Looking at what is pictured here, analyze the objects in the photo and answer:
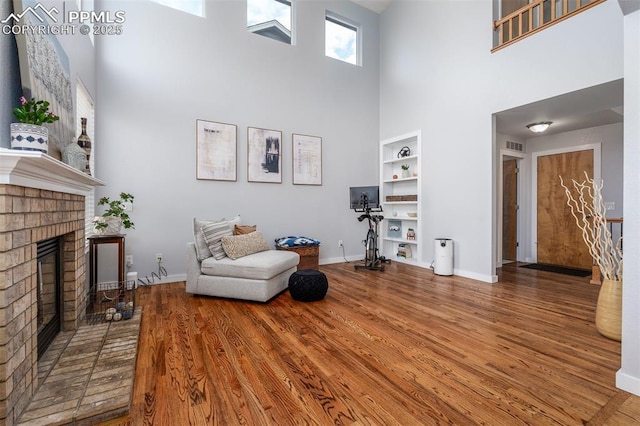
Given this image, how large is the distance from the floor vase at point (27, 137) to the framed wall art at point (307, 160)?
3.62m

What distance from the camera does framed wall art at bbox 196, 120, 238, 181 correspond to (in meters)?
4.22

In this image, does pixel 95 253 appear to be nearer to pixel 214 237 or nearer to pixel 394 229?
pixel 214 237

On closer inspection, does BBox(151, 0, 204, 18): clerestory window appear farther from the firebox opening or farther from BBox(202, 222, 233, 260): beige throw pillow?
the firebox opening

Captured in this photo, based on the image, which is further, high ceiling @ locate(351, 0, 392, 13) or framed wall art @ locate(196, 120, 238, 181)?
high ceiling @ locate(351, 0, 392, 13)

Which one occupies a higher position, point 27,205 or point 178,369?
point 27,205

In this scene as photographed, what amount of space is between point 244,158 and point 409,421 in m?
3.95

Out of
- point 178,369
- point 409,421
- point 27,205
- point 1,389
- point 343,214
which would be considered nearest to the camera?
point 1,389

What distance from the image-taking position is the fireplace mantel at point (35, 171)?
1263 millimetres

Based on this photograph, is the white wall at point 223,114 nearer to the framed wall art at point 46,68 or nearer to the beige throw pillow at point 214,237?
the beige throw pillow at point 214,237

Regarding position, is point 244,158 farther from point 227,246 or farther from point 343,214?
point 343,214

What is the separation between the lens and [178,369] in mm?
1845

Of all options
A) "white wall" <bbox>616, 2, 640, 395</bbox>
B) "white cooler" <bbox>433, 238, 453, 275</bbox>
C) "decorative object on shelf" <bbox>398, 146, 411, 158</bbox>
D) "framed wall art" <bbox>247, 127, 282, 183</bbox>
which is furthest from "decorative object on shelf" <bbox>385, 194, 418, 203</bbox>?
"white wall" <bbox>616, 2, 640, 395</bbox>

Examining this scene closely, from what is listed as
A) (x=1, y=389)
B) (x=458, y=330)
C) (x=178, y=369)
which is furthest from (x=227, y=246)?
(x=458, y=330)

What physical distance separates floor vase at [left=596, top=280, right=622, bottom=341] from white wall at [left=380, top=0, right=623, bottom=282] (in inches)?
63.5
